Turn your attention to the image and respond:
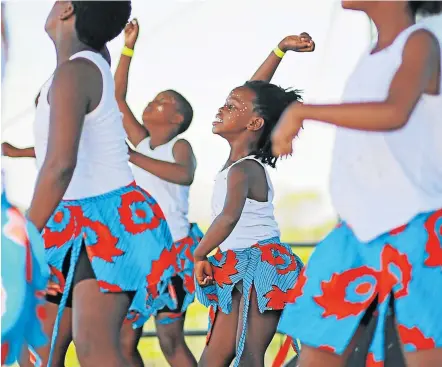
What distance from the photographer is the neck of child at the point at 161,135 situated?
3709 mm

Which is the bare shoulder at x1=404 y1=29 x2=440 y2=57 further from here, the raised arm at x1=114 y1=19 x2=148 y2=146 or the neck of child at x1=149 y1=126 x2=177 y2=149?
the neck of child at x1=149 y1=126 x2=177 y2=149

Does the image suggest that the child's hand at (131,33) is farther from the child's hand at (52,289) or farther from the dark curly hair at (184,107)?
the child's hand at (52,289)

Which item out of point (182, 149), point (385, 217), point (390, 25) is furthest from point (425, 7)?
point (182, 149)

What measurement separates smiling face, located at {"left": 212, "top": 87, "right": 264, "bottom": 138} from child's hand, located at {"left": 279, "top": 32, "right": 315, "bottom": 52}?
205mm

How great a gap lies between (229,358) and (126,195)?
775 mm

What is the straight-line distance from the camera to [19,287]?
2.95 meters

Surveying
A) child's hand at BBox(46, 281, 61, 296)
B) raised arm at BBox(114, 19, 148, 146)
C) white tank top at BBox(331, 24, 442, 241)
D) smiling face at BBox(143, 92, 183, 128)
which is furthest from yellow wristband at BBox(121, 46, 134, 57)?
white tank top at BBox(331, 24, 442, 241)

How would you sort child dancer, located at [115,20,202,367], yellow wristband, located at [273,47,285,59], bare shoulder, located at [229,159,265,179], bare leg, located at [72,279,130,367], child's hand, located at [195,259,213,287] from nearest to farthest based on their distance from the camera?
bare leg, located at [72,279,130,367], child's hand, located at [195,259,213,287], bare shoulder, located at [229,159,265,179], yellow wristband, located at [273,47,285,59], child dancer, located at [115,20,202,367]

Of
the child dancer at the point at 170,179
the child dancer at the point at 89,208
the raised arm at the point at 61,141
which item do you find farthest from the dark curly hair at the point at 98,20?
the child dancer at the point at 170,179

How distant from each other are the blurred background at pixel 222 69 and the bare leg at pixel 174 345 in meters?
0.09

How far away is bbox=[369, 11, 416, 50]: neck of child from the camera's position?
266cm

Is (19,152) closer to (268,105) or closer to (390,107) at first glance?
(268,105)

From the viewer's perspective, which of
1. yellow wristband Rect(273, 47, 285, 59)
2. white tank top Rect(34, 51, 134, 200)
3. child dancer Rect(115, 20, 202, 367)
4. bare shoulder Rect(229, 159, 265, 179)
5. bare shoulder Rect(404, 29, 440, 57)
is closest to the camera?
bare shoulder Rect(404, 29, 440, 57)

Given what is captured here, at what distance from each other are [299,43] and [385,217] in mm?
992
